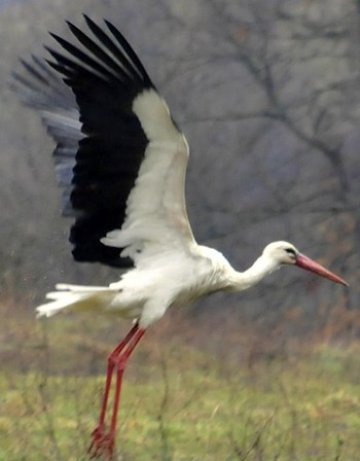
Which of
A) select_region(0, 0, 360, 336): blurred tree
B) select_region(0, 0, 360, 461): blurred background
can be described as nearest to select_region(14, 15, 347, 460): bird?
select_region(0, 0, 360, 461): blurred background

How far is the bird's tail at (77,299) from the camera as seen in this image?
7.74 metres

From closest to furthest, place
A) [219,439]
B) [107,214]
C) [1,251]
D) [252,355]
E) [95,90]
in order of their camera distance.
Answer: [95,90], [107,214], [219,439], [252,355], [1,251]

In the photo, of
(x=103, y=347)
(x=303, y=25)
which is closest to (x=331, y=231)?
(x=303, y=25)

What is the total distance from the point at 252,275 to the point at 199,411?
4.32 ft

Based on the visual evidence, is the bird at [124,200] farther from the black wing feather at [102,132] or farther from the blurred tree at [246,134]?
the blurred tree at [246,134]

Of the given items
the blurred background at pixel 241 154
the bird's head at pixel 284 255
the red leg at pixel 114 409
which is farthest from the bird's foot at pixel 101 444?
the blurred background at pixel 241 154

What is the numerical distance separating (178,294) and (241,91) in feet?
31.9

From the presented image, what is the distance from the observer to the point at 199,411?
9625mm

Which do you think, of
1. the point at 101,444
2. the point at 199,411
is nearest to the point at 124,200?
the point at 101,444

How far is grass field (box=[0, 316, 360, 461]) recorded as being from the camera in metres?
7.92

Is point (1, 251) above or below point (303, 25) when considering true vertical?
below

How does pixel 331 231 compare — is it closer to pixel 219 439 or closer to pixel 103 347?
pixel 103 347

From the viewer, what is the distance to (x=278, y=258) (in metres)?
8.72

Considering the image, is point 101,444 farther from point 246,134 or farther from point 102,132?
point 246,134
